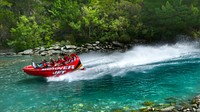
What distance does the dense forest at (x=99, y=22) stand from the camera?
48.8m

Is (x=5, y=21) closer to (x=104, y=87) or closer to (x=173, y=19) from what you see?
(x=173, y=19)

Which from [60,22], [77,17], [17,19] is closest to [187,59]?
[77,17]

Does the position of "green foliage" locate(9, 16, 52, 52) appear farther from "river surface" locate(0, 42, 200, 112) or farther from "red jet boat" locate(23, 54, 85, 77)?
"red jet boat" locate(23, 54, 85, 77)

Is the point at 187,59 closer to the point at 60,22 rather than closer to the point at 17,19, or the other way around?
the point at 60,22

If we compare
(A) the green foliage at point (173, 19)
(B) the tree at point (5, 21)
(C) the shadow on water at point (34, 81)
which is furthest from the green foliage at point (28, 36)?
(C) the shadow on water at point (34, 81)

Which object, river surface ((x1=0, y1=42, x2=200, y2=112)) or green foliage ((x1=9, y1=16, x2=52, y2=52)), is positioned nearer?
river surface ((x1=0, y1=42, x2=200, y2=112))

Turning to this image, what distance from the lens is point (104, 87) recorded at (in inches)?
853

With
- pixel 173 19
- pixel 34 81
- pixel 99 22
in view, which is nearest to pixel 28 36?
pixel 99 22

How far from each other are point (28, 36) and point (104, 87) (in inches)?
1755

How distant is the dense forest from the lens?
48809 mm

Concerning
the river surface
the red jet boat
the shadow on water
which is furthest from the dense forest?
the shadow on water

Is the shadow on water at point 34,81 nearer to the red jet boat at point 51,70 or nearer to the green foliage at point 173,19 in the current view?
the red jet boat at point 51,70

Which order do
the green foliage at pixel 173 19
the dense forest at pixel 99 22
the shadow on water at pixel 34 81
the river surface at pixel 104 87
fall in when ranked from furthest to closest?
the dense forest at pixel 99 22
the green foliage at pixel 173 19
the shadow on water at pixel 34 81
the river surface at pixel 104 87

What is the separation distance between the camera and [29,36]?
61062mm
